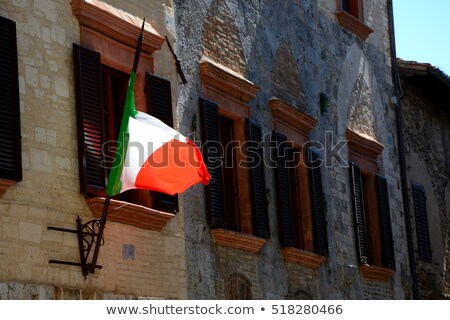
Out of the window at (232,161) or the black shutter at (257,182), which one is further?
the black shutter at (257,182)

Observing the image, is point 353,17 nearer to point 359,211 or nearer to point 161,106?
point 359,211

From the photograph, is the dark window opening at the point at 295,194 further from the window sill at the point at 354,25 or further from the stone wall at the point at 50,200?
the stone wall at the point at 50,200

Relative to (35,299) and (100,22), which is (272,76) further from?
(35,299)

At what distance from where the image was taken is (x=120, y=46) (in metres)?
12.8

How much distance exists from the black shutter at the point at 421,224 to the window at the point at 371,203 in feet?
5.58

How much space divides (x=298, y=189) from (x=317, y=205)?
15.0 inches

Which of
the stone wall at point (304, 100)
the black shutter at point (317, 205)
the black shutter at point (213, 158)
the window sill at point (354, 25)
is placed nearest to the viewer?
the black shutter at point (213, 158)

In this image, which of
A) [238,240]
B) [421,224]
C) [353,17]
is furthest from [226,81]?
[421,224]

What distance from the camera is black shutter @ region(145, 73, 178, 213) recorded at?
1286 cm

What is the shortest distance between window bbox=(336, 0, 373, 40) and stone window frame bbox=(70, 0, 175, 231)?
20.2ft

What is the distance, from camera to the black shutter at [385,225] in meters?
18.9

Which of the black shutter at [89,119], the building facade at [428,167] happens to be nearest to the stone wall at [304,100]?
the building facade at [428,167]

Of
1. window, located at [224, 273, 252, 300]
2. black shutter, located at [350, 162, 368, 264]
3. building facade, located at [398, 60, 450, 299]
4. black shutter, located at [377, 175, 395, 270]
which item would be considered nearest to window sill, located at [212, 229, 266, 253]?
window, located at [224, 273, 252, 300]

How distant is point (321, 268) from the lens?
1670cm
